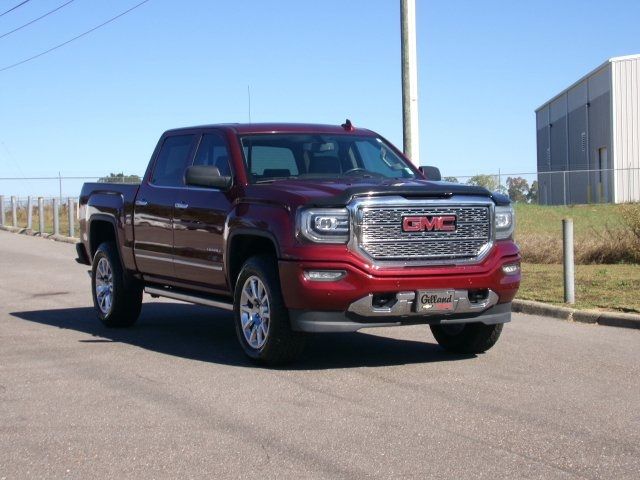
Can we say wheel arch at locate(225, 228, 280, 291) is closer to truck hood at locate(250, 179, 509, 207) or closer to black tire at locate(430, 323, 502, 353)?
truck hood at locate(250, 179, 509, 207)

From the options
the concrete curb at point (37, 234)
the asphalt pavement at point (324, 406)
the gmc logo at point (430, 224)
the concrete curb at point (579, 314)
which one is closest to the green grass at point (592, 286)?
the concrete curb at point (579, 314)

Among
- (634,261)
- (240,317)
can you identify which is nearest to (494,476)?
(240,317)

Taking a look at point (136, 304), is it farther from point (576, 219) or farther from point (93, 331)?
point (576, 219)

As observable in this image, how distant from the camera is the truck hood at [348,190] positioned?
8.34 metres

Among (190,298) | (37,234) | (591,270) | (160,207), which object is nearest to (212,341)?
(190,298)

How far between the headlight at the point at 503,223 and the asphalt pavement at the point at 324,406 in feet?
3.49

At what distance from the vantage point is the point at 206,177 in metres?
9.26

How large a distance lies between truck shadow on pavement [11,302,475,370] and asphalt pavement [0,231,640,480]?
0.11ft

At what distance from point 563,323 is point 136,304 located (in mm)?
4521

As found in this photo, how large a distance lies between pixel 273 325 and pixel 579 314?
4.52 m

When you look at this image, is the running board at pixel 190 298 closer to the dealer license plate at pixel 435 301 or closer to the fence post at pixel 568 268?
the dealer license plate at pixel 435 301

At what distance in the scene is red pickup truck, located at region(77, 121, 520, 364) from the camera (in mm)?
8305

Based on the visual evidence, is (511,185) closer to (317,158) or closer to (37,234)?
(37,234)

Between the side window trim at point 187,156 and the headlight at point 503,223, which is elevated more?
the side window trim at point 187,156
